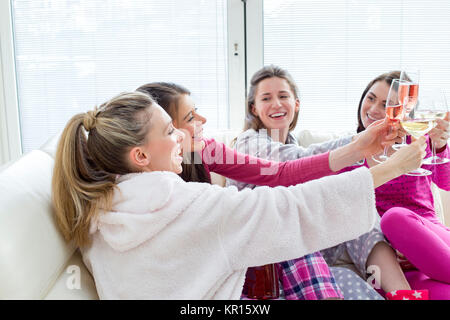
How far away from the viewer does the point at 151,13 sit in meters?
3.08

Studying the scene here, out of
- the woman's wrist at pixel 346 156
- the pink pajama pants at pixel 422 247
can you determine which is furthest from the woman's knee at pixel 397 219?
the woman's wrist at pixel 346 156

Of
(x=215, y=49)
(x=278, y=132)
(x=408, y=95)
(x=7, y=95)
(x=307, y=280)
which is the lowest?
(x=307, y=280)

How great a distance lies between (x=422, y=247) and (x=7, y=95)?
2635 millimetres

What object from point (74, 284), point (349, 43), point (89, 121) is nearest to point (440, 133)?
point (89, 121)

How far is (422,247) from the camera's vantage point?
1.69m

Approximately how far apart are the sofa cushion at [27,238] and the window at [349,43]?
1991 millimetres

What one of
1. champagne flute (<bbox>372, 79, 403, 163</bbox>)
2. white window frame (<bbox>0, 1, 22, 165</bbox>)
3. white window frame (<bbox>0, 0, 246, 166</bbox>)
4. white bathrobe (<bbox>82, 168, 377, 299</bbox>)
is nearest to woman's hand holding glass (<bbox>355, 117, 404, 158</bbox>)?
champagne flute (<bbox>372, 79, 403, 163</bbox>)

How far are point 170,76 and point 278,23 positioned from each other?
73cm

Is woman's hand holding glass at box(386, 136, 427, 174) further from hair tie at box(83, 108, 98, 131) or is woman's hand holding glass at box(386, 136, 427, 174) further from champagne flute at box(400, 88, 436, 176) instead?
hair tie at box(83, 108, 98, 131)

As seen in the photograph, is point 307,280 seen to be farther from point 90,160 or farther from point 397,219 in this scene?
point 90,160

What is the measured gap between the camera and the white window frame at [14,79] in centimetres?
305

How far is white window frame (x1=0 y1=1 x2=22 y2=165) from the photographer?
3131 millimetres

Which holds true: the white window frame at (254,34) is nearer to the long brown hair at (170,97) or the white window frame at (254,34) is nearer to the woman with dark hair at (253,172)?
the woman with dark hair at (253,172)

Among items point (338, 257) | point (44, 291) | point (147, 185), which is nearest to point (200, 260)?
point (147, 185)
